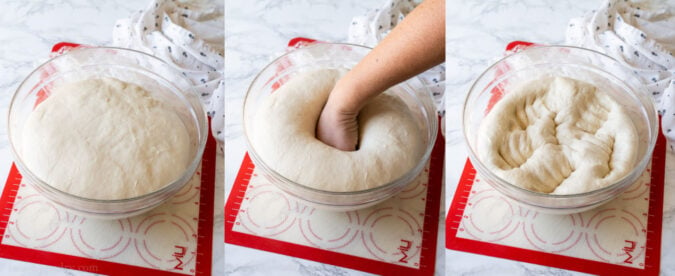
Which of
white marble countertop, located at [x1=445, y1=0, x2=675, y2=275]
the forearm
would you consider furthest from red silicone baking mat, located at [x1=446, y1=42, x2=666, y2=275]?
the forearm

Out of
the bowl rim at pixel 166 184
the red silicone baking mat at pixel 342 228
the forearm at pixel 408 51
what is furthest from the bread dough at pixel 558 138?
the bowl rim at pixel 166 184

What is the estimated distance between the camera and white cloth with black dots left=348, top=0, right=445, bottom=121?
3.74 feet

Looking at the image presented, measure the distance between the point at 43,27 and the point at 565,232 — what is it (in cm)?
104

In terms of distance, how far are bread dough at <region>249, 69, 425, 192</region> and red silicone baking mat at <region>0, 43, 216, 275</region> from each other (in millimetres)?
184

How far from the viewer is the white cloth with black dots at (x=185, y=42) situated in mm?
1095

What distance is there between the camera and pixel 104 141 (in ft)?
3.11

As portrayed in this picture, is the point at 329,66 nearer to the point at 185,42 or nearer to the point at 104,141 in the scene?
the point at 185,42

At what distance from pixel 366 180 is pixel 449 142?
230 mm

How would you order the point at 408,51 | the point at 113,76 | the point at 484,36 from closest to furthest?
the point at 408,51, the point at 113,76, the point at 484,36

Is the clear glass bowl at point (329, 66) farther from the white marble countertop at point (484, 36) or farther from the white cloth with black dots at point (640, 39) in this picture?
the white cloth with black dots at point (640, 39)

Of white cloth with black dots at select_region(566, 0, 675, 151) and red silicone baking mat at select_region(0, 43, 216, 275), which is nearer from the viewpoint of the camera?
red silicone baking mat at select_region(0, 43, 216, 275)

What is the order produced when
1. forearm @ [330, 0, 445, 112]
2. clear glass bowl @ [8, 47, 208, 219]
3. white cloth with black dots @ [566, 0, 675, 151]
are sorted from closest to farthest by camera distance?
forearm @ [330, 0, 445, 112]
clear glass bowl @ [8, 47, 208, 219]
white cloth with black dots @ [566, 0, 675, 151]

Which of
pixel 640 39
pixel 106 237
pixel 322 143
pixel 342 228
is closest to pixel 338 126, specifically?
pixel 322 143

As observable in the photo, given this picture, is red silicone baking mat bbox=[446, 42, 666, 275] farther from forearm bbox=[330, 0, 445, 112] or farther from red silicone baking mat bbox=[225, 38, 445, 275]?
forearm bbox=[330, 0, 445, 112]
